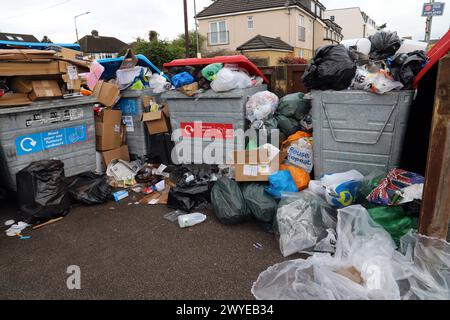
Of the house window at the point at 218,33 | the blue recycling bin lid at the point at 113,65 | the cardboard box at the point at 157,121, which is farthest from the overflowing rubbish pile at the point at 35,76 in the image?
the house window at the point at 218,33

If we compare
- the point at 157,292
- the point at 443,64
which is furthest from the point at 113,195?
the point at 443,64

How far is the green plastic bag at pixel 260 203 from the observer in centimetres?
281

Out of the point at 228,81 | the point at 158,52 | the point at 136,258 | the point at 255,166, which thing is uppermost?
the point at 158,52

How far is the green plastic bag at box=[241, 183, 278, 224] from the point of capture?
9.22 feet

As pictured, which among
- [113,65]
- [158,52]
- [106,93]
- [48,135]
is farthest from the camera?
[158,52]

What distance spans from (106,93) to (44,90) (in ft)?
2.77

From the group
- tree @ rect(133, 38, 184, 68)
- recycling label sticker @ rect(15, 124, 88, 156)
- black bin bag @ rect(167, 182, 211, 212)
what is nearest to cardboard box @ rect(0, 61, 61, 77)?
recycling label sticker @ rect(15, 124, 88, 156)

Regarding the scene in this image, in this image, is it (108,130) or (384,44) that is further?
(108,130)

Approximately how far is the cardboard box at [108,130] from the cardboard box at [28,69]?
2.65 feet

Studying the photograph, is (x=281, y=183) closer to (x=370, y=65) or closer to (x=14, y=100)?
(x=370, y=65)

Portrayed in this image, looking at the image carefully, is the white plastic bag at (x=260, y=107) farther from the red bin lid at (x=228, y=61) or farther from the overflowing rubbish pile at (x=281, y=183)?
the red bin lid at (x=228, y=61)

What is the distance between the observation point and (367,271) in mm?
1897

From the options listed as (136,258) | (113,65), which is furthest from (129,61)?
(136,258)

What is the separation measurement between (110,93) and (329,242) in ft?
11.0
